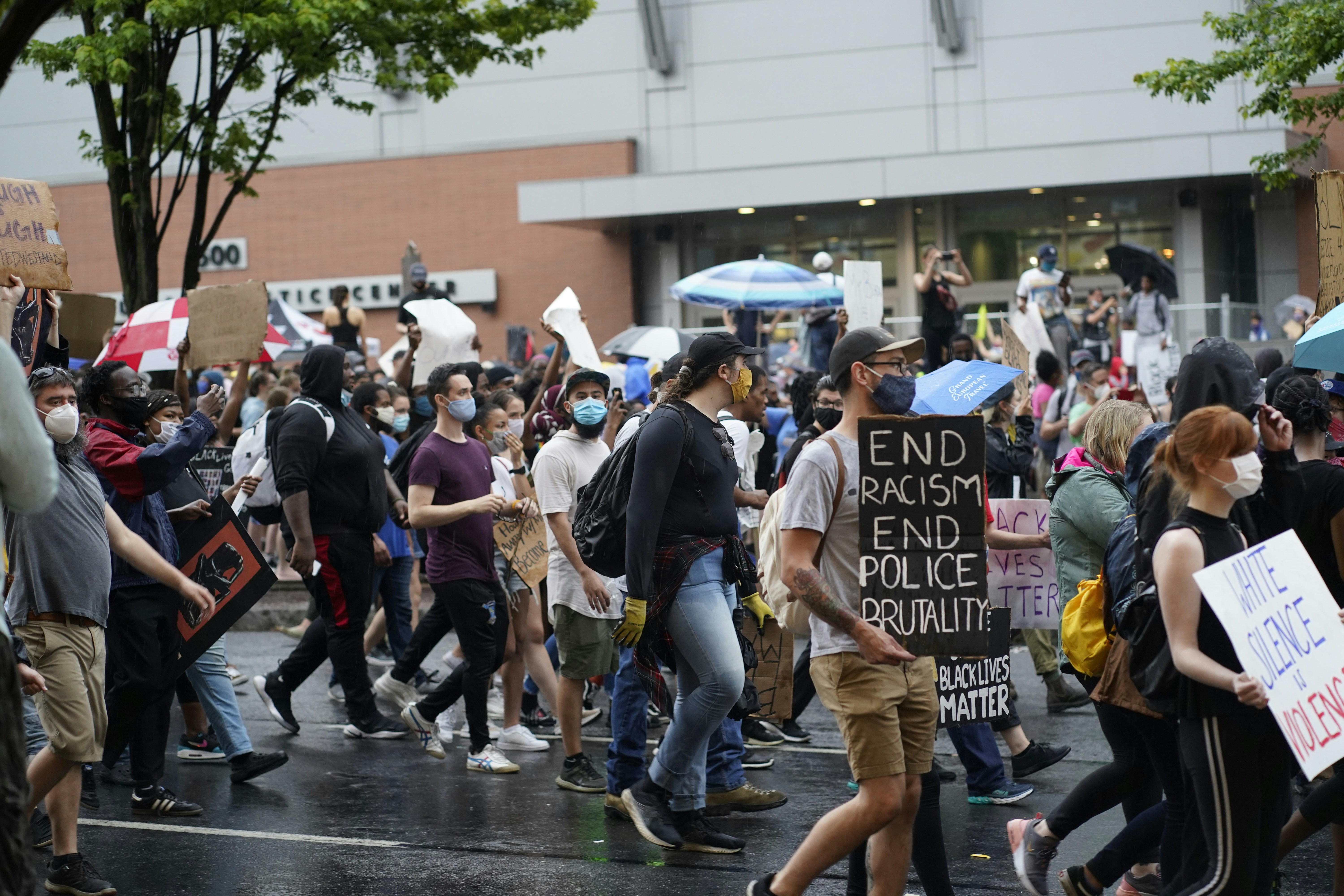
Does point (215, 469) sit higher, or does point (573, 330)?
point (573, 330)

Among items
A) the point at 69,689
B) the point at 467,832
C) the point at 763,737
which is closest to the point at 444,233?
the point at 763,737

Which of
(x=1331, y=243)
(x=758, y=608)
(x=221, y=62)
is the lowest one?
(x=758, y=608)

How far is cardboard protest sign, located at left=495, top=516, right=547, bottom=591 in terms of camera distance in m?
8.21

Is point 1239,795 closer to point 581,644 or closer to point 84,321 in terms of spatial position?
point 581,644

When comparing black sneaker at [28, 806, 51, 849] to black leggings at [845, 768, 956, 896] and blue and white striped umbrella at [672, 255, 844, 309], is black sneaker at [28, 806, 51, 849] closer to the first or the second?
black leggings at [845, 768, 956, 896]

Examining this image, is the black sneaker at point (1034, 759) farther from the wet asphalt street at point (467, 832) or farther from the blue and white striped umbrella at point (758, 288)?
the blue and white striped umbrella at point (758, 288)

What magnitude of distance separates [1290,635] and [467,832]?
3678mm

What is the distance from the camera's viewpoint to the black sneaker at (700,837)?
246 inches

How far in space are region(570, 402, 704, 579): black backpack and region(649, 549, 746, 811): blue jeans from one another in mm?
357

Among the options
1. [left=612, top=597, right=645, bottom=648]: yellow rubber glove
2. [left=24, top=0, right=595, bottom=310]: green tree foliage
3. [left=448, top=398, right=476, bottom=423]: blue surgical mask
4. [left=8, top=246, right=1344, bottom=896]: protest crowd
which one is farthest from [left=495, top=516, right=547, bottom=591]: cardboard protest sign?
[left=24, top=0, right=595, bottom=310]: green tree foliage

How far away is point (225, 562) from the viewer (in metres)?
7.43

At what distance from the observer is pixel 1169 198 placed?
2550 centimetres

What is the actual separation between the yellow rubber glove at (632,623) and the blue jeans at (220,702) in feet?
7.95

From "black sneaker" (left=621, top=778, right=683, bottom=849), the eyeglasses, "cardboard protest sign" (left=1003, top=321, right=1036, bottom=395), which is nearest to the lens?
the eyeglasses
